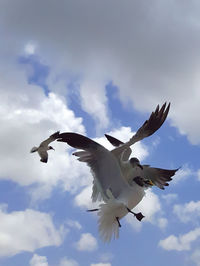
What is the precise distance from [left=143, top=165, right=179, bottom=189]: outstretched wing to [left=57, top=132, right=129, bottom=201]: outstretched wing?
64.1 inches

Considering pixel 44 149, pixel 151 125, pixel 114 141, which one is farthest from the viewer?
pixel 114 141

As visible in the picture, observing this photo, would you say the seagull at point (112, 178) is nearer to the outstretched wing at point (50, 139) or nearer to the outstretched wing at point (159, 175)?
the outstretched wing at point (50, 139)

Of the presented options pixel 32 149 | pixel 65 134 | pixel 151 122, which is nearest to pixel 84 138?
pixel 65 134

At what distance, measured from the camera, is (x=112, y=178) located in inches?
263

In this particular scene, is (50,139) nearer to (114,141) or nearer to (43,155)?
(43,155)

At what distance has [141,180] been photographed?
6.70 metres

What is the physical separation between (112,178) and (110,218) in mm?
609

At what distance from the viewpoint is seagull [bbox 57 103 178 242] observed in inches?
253

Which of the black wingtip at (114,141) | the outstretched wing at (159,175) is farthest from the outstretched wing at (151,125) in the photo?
the outstretched wing at (159,175)

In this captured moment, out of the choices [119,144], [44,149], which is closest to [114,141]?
[119,144]

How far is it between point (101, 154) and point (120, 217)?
981mm

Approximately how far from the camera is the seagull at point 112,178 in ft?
21.0

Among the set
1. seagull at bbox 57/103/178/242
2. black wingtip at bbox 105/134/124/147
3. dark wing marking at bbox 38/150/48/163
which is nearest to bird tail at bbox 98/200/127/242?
seagull at bbox 57/103/178/242

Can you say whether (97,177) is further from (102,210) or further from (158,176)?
(158,176)
